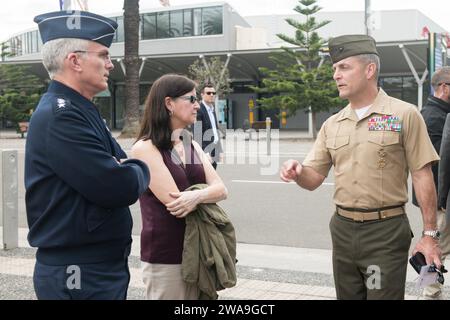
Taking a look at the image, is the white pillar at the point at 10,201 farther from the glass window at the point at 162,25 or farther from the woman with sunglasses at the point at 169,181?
the glass window at the point at 162,25

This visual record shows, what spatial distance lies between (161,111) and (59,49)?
89cm

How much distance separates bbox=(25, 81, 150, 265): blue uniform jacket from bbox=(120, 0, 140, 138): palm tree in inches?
830

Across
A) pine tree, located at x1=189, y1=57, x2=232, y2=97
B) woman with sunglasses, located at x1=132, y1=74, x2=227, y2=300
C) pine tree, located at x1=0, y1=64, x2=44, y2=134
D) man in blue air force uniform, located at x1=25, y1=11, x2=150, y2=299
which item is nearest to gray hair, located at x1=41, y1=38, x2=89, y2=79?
man in blue air force uniform, located at x1=25, y1=11, x2=150, y2=299

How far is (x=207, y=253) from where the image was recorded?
2.90 metres

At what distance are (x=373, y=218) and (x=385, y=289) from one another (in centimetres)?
Answer: 38

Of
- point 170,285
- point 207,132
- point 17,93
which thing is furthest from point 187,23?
point 170,285

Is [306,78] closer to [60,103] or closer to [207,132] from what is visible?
[207,132]

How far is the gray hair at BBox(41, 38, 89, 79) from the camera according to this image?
2.39 meters

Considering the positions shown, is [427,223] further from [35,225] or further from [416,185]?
[35,225]

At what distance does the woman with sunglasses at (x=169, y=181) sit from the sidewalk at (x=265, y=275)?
1.71m

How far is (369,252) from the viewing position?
309 cm

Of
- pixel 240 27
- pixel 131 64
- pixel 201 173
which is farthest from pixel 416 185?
pixel 240 27

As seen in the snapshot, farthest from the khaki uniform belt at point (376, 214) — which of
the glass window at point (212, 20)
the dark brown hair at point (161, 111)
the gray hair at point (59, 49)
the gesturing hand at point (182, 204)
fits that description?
the glass window at point (212, 20)

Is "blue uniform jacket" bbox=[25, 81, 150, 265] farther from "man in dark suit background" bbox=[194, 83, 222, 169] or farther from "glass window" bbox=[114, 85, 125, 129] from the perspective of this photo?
"glass window" bbox=[114, 85, 125, 129]
